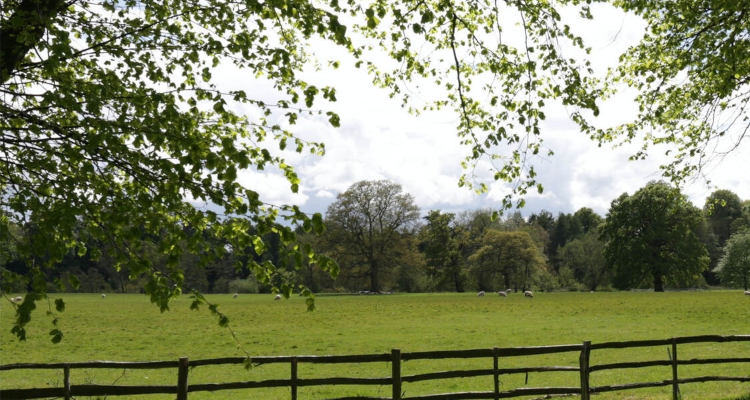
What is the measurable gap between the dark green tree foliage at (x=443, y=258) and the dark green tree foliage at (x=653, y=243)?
17.6m

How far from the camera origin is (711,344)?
2047cm

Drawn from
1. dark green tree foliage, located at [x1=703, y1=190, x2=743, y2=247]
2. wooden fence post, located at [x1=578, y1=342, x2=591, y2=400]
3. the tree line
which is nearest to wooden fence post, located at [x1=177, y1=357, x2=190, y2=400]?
wooden fence post, located at [x1=578, y1=342, x2=591, y2=400]

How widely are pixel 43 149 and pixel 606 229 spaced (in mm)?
69100

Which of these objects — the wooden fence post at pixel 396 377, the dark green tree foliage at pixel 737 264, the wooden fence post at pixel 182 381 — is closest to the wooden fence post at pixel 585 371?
the wooden fence post at pixel 396 377

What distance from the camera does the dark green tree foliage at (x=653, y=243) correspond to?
203ft

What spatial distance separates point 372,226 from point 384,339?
158ft

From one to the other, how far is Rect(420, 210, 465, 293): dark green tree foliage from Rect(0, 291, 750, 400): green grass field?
117ft

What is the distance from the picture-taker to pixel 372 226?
71.1 metres

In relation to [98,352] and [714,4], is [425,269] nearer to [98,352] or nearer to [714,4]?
[98,352]

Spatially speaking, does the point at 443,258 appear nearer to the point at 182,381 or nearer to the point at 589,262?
the point at 589,262

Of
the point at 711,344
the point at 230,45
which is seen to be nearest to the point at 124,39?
the point at 230,45

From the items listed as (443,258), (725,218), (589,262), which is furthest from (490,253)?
(725,218)

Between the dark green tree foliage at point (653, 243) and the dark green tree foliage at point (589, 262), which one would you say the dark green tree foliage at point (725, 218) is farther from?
the dark green tree foliage at point (653, 243)

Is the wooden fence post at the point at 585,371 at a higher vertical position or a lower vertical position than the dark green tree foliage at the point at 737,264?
lower
